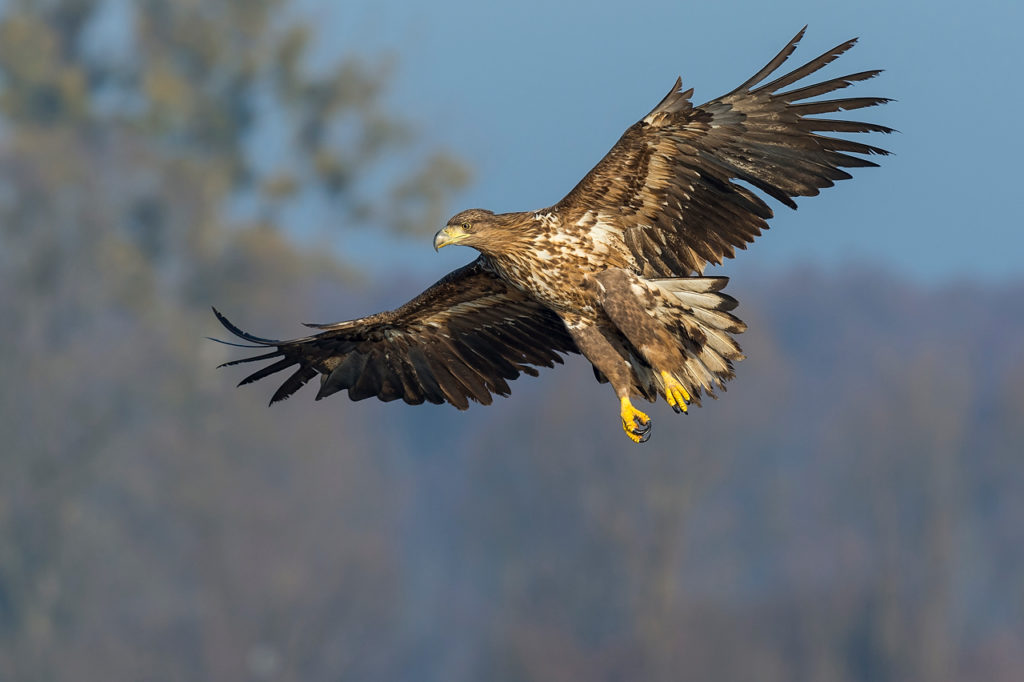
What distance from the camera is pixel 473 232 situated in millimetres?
10125

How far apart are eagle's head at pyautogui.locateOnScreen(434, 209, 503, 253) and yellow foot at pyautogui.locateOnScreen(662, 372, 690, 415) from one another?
1236 millimetres

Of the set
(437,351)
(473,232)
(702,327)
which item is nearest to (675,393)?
(702,327)

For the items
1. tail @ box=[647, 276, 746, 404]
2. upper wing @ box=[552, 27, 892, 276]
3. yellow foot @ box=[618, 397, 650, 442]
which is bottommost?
yellow foot @ box=[618, 397, 650, 442]

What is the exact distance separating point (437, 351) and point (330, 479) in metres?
39.2

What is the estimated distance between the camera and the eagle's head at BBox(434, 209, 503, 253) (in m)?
10.1

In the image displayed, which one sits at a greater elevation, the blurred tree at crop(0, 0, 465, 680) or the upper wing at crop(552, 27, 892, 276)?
the blurred tree at crop(0, 0, 465, 680)

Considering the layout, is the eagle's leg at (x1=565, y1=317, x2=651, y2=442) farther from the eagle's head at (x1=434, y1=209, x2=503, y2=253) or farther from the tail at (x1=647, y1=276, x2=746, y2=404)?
the eagle's head at (x1=434, y1=209, x2=503, y2=253)

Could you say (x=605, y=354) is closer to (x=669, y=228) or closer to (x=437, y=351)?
(x=669, y=228)

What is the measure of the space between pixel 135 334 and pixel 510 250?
43.6m

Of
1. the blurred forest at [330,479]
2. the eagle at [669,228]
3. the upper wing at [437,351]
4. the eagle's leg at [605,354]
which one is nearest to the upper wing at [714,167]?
the eagle at [669,228]

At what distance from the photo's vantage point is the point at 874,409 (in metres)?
54.5

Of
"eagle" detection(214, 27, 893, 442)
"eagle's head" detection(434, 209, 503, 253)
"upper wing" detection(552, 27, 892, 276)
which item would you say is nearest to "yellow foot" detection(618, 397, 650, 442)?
"eagle" detection(214, 27, 893, 442)

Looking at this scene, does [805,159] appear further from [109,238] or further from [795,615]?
[109,238]

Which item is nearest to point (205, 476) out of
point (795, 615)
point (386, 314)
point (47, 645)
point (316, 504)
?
point (316, 504)
